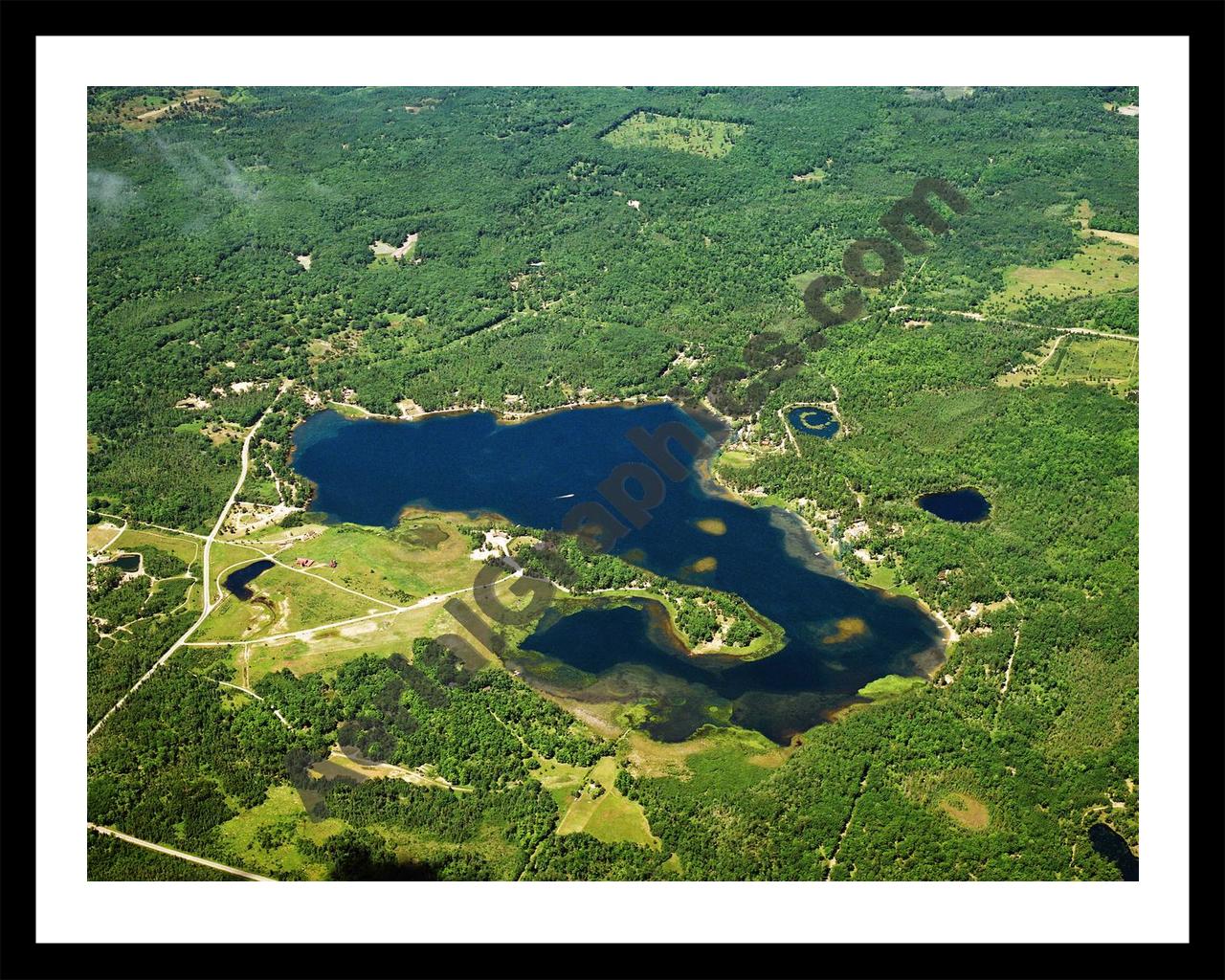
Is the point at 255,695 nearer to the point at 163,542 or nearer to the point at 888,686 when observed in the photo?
the point at 163,542

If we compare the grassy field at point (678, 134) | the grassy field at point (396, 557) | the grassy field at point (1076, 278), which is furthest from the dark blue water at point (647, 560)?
the grassy field at point (678, 134)

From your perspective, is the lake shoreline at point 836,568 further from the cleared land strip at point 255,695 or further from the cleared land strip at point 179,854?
the cleared land strip at point 179,854

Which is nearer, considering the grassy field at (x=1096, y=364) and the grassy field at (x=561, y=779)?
the grassy field at (x=561, y=779)

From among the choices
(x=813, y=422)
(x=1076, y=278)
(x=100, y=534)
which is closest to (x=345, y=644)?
(x=100, y=534)

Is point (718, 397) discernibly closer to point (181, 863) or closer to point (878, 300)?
point (878, 300)

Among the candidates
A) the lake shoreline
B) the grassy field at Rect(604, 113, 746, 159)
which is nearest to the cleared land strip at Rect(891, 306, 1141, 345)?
the lake shoreline
